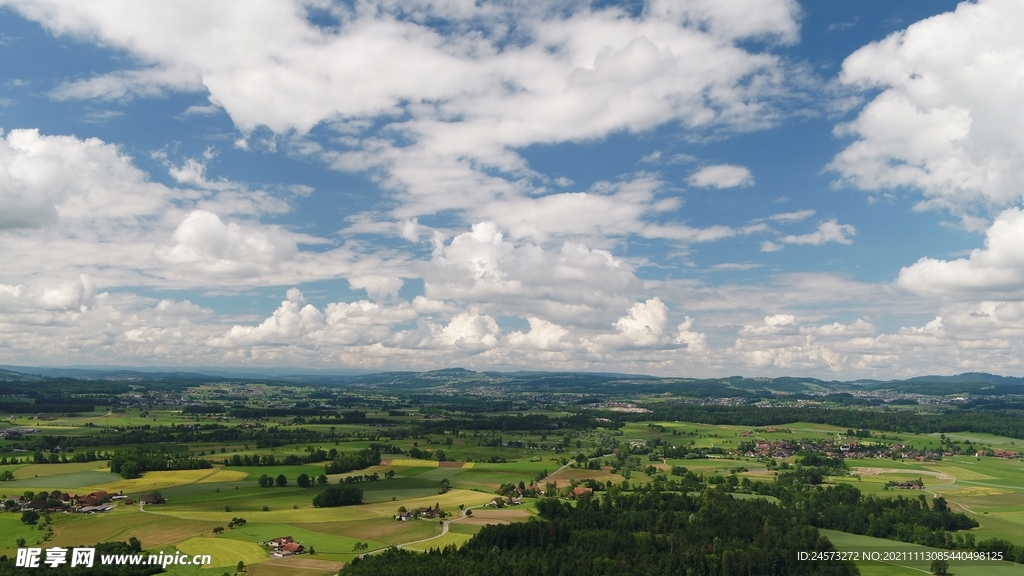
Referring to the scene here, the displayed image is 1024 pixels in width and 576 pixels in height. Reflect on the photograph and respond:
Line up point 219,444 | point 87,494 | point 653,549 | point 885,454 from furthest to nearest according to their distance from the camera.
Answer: point 885,454 < point 219,444 < point 87,494 < point 653,549

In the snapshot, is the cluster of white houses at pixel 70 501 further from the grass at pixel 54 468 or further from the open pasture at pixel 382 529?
the open pasture at pixel 382 529

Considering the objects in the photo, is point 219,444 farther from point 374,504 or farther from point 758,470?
point 758,470

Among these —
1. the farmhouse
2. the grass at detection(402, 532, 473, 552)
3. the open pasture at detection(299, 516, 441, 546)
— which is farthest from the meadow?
the farmhouse

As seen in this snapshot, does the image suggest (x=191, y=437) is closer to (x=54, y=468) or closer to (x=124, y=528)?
(x=54, y=468)

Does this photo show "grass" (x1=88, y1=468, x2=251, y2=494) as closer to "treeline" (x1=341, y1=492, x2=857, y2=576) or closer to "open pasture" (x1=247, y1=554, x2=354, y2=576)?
"open pasture" (x1=247, y1=554, x2=354, y2=576)

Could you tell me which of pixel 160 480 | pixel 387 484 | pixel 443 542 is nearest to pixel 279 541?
pixel 443 542

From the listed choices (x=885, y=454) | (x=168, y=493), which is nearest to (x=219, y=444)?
(x=168, y=493)

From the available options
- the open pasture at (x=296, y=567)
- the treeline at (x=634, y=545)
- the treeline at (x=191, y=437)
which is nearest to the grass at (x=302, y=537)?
the open pasture at (x=296, y=567)
